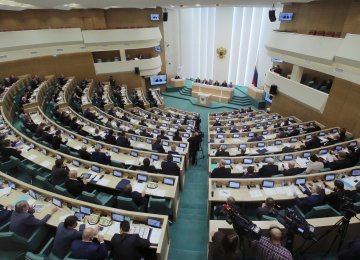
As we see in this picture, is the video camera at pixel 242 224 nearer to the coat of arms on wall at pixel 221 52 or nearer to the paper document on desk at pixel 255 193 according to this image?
the paper document on desk at pixel 255 193

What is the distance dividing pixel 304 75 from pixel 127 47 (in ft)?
40.2

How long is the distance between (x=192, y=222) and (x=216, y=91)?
14810 millimetres

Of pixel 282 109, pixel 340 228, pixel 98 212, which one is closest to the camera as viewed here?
pixel 340 228

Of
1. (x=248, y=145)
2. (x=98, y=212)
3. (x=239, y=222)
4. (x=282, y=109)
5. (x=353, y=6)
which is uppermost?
(x=353, y=6)

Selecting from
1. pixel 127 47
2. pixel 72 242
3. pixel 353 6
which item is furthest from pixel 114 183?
pixel 127 47

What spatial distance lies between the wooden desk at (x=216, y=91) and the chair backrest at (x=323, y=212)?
1465 cm

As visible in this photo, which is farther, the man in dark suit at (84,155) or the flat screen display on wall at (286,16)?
the flat screen display on wall at (286,16)

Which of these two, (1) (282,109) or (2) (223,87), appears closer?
(1) (282,109)

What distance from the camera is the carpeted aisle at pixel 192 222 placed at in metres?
4.86

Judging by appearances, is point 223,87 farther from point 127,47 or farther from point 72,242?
point 72,242

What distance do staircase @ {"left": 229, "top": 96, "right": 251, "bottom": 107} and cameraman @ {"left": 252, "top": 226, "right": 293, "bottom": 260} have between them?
1606 centimetres

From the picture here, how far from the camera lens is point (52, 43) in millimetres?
15023

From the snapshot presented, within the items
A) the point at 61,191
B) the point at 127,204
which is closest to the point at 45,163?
the point at 61,191

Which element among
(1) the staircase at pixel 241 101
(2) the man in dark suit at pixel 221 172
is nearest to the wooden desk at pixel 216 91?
(1) the staircase at pixel 241 101
